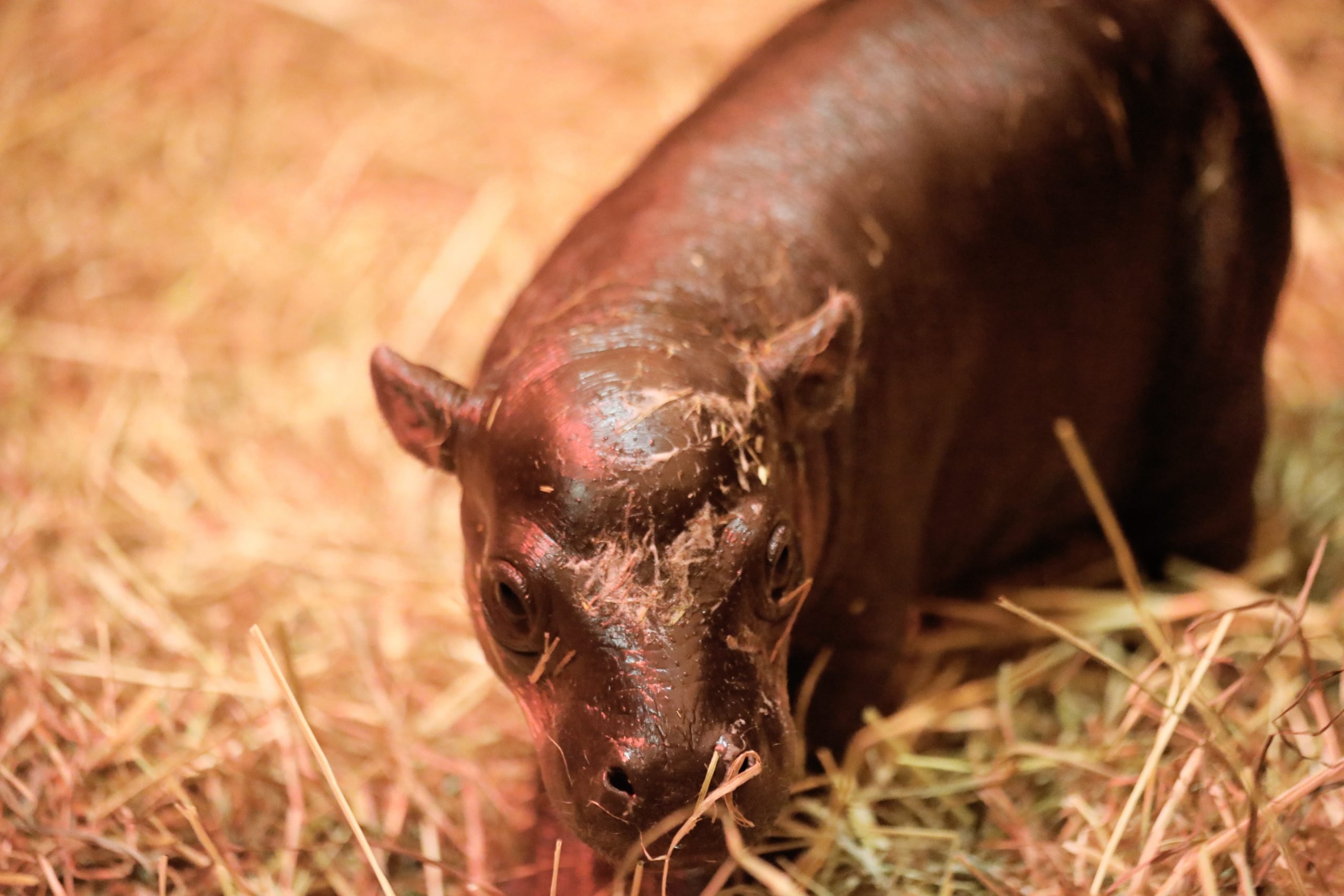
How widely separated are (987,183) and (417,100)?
3267mm

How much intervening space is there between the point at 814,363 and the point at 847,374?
0.10m

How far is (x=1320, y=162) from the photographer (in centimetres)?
525

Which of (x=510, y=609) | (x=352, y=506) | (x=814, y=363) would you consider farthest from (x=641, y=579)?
(x=352, y=506)

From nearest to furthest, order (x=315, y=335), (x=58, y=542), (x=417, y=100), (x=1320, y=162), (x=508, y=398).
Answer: (x=508, y=398)
(x=58, y=542)
(x=315, y=335)
(x=1320, y=162)
(x=417, y=100)

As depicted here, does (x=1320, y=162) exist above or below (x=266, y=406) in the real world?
above

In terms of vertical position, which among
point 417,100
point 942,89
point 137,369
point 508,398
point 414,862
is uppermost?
point 942,89

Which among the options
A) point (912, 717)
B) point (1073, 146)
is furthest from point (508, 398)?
point (1073, 146)

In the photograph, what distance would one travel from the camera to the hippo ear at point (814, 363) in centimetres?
252

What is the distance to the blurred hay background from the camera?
2.85 meters

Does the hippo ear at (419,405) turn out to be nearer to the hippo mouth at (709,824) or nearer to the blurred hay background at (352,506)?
the blurred hay background at (352,506)

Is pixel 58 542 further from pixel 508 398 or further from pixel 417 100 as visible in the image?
pixel 417 100

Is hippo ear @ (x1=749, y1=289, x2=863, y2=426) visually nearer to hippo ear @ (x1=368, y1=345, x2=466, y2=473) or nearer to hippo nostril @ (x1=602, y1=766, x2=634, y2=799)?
hippo ear @ (x1=368, y1=345, x2=466, y2=473)

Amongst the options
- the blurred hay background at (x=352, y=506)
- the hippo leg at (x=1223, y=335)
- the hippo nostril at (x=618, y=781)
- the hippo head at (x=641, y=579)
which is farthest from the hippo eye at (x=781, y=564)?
the hippo leg at (x=1223, y=335)

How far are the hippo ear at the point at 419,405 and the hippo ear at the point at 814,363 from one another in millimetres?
565
